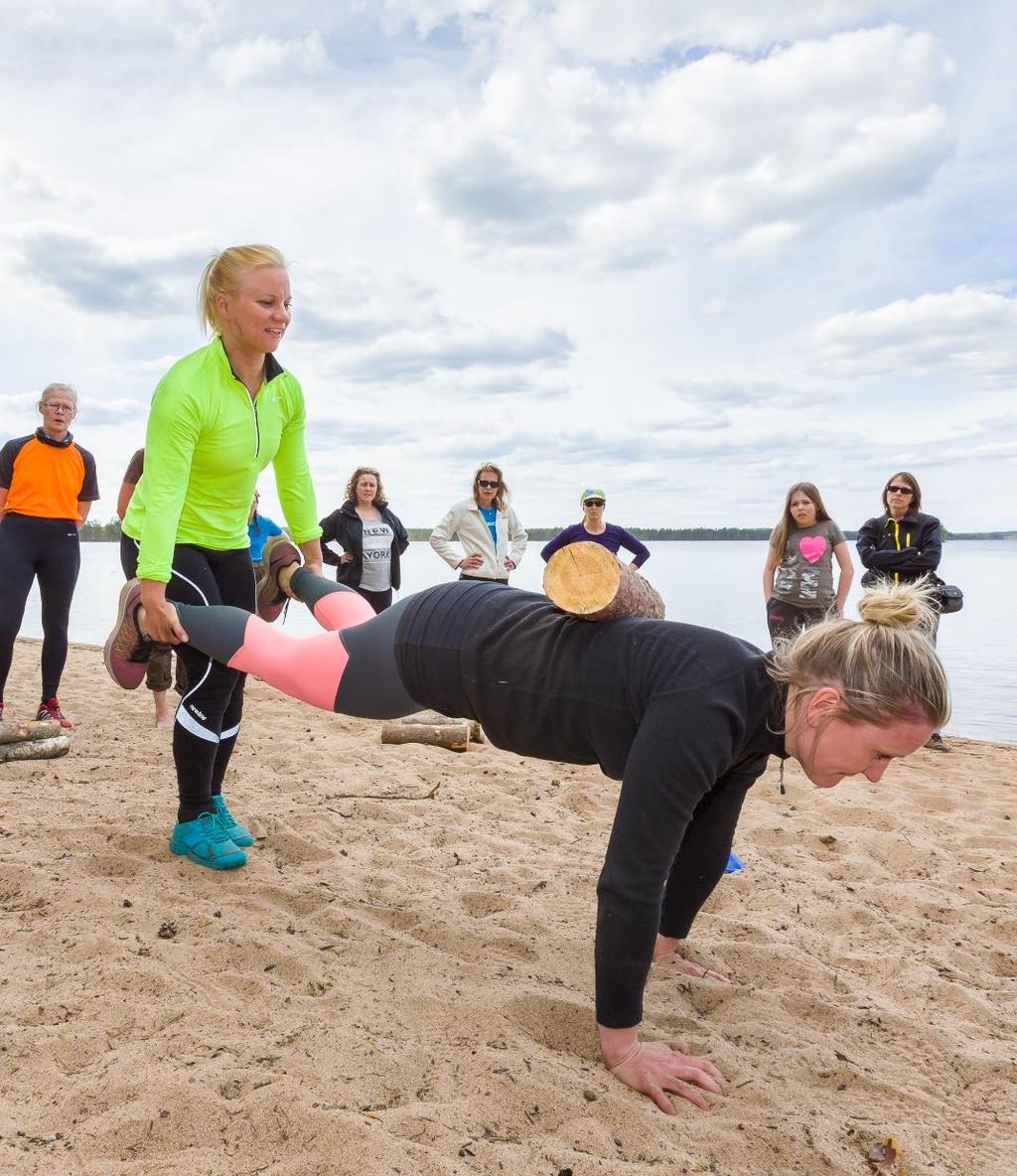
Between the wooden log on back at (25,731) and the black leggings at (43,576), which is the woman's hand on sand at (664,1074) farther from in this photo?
the black leggings at (43,576)

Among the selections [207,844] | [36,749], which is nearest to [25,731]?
[36,749]

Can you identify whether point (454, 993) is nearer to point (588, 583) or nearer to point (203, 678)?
point (588, 583)

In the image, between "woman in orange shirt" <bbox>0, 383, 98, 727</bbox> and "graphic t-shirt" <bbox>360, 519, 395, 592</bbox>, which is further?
"graphic t-shirt" <bbox>360, 519, 395, 592</bbox>

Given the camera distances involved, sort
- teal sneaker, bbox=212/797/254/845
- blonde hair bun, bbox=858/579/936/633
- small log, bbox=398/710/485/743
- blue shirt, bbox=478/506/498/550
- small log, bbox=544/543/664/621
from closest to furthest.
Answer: blonde hair bun, bbox=858/579/936/633
small log, bbox=544/543/664/621
teal sneaker, bbox=212/797/254/845
small log, bbox=398/710/485/743
blue shirt, bbox=478/506/498/550

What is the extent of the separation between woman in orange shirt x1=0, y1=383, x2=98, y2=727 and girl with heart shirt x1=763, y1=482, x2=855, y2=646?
516 centimetres

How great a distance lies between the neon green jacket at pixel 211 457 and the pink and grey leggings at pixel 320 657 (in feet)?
0.82

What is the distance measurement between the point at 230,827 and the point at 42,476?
3.14 meters

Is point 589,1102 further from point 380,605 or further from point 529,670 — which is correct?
point 380,605

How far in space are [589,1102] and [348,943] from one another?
41.4 inches

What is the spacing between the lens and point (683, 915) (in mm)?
2902

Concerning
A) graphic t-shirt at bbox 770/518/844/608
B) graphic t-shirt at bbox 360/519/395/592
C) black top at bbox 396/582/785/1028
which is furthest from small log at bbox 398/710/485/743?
black top at bbox 396/582/785/1028

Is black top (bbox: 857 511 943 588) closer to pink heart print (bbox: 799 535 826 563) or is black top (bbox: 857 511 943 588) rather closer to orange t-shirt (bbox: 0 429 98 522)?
pink heart print (bbox: 799 535 826 563)

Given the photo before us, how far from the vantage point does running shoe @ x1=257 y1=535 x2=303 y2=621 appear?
3.73 metres

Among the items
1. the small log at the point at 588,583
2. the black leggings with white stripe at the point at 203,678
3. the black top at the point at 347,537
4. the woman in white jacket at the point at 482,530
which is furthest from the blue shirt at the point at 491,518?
the small log at the point at 588,583
